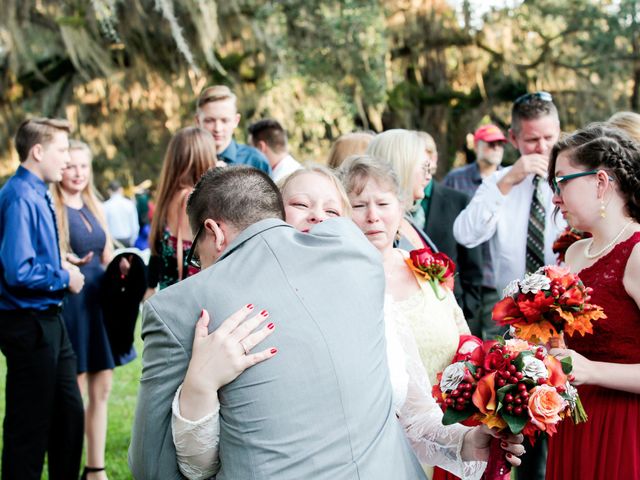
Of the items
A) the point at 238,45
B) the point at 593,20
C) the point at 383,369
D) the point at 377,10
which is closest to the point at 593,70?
the point at 593,20

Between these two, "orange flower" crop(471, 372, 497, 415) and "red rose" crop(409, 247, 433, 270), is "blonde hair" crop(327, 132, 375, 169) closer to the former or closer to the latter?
"red rose" crop(409, 247, 433, 270)

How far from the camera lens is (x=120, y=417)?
21.7 ft

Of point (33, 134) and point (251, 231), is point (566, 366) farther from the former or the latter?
point (33, 134)

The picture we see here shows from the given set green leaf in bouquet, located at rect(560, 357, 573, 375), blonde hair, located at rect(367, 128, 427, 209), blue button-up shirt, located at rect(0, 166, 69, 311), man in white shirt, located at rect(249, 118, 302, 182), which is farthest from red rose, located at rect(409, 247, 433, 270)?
man in white shirt, located at rect(249, 118, 302, 182)

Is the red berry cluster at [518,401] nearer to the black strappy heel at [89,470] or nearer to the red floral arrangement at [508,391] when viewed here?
the red floral arrangement at [508,391]

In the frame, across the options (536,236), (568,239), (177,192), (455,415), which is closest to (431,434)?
(455,415)

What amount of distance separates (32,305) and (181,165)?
3.90ft

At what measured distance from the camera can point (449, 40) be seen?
13.7 meters

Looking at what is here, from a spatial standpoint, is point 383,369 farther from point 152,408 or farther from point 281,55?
point 281,55

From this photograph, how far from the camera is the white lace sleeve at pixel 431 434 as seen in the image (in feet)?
8.20

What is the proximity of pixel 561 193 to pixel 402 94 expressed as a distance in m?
10.5

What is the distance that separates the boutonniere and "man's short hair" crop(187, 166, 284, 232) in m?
1.42

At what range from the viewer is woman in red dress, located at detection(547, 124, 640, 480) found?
118 inches

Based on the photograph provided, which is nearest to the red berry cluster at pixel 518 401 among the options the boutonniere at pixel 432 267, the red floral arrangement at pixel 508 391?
the red floral arrangement at pixel 508 391
